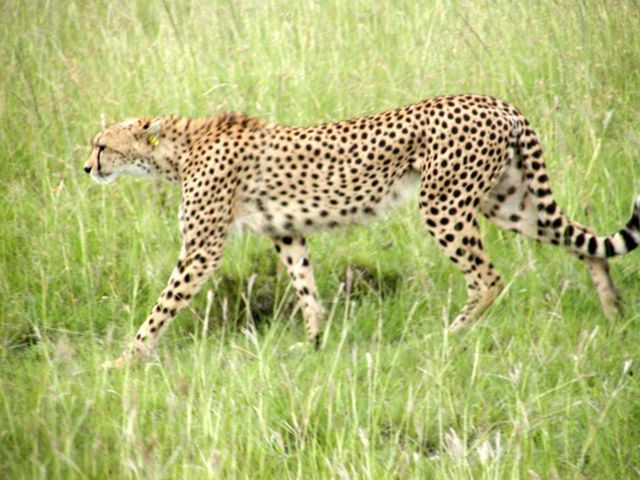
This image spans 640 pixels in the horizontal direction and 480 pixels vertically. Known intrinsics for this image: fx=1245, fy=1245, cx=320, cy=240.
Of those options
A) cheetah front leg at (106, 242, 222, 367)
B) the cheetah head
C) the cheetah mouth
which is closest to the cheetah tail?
cheetah front leg at (106, 242, 222, 367)

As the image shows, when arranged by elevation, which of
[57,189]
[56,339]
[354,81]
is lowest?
[56,339]

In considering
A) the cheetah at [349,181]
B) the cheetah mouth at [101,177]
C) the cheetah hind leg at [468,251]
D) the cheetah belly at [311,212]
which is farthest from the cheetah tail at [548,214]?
the cheetah mouth at [101,177]

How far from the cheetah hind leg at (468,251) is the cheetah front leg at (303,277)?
1.72 ft

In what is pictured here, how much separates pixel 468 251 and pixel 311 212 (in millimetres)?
645

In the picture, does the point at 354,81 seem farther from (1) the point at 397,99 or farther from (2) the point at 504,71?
(2) the point at 504,71

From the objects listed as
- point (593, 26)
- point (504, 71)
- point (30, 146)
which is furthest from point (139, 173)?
point (593, 26)

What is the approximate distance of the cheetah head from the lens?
16.7 feet

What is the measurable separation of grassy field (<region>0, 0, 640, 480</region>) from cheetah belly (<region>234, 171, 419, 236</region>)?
220mm

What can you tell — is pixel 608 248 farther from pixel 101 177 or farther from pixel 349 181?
pixel 101 177

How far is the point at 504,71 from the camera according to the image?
616 centimetres

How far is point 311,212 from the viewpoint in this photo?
4965 mm

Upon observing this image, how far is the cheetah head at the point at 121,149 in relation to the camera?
16.7 ft

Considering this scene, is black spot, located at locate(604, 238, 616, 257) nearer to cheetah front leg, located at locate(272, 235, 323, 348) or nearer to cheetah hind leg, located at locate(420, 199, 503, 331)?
cheetah hind leg, located at locate(420, 199, 503, 331)

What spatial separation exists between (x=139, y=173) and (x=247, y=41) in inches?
67.4
